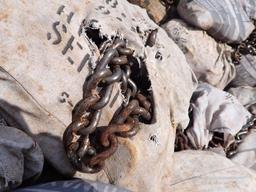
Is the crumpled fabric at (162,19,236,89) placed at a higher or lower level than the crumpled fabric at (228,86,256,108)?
higher

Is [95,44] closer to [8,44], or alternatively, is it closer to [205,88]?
[8,44]

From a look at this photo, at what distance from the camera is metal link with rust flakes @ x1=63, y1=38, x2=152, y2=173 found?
3.76 ft

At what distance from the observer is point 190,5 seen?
6.22 feet

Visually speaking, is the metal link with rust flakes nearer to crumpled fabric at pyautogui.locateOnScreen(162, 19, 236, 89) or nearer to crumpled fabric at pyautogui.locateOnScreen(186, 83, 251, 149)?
crumpled fabric at pyautogui.locateOnScreen(186, 83, 251, 149)

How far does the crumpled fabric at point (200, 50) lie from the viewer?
6.21ft

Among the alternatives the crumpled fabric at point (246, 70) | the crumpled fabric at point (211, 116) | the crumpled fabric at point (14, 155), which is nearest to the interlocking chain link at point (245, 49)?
the crumpled fabric at point (246, 70)

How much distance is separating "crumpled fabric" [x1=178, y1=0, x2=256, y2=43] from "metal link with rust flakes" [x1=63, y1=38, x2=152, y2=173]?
0.73m

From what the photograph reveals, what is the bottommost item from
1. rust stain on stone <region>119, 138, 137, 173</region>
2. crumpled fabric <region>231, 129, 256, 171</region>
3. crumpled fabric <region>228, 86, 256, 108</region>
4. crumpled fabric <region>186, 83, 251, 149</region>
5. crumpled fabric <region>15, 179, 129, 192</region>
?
crumpled fabric <region>231, 129, 256, 171</region>

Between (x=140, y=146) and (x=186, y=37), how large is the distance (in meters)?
0.77

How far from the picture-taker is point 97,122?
3.81ft

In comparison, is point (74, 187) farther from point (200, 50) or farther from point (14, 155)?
point (200, 50)

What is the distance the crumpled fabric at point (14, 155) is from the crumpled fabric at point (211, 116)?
69 cm

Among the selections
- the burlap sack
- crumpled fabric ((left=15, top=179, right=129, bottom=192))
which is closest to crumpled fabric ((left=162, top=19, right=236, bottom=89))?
the burlap sack

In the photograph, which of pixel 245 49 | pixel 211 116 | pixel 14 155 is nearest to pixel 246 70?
pixel 245 49
